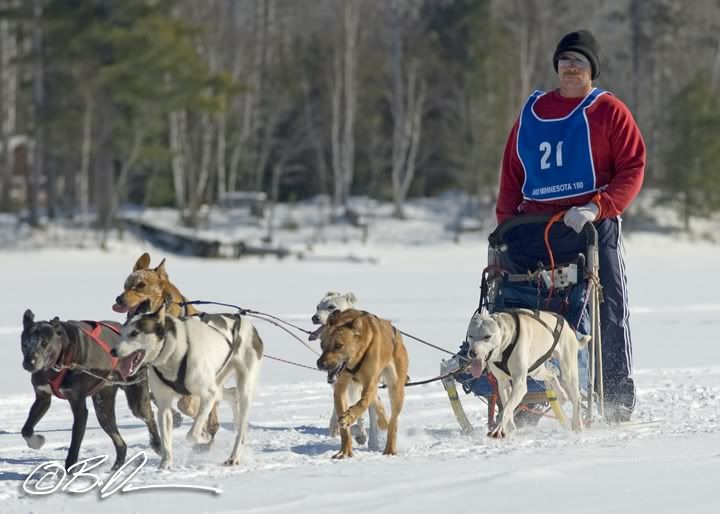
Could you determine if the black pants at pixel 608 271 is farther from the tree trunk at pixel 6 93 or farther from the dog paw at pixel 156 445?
the tree trunk at pixel 6 93

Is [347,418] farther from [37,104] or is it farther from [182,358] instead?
[37,104]

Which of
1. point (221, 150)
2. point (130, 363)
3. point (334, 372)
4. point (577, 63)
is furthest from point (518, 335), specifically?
point (221, 150)

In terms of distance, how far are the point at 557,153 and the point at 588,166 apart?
17cm

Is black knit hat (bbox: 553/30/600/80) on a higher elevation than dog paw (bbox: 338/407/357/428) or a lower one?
higher

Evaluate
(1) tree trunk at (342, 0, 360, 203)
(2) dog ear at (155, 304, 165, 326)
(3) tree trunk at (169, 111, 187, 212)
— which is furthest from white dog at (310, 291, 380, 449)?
(1) tree trunk at (342, 0, 360, 203)

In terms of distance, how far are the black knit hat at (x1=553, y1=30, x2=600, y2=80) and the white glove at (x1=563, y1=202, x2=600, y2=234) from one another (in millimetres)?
728

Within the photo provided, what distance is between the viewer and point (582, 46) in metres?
5.88

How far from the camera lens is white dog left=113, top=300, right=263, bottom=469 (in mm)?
5039

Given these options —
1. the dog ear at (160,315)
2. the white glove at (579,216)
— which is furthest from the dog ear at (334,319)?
the white glove at (579,216)

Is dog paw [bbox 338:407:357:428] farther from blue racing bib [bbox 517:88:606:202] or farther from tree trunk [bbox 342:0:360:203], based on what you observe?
tree trunk [bbox 342:0:360:203]

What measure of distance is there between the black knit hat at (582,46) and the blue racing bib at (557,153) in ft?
0.50

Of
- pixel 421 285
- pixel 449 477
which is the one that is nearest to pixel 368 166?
pixel 421 285

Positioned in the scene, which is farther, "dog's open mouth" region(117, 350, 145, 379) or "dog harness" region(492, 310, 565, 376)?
"dog harness" region(492, 310, 565, 376)

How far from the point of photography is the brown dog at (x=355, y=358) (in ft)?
17.5
